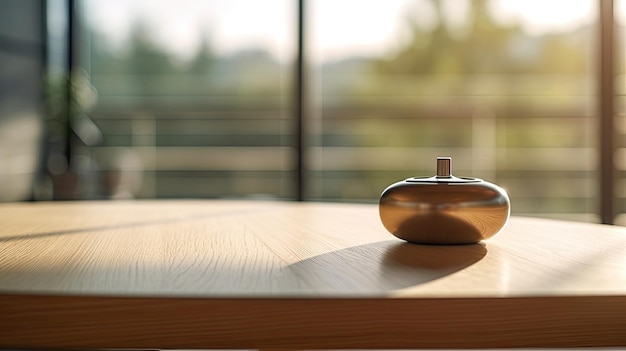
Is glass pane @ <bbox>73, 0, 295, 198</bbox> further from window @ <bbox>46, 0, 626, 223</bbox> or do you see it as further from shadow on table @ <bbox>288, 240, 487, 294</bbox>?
shadow on table @ <bbox>288, 240, 487, 294</bbox>

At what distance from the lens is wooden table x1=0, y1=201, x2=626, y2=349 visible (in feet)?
2.18

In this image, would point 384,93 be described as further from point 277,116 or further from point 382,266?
point 382,266

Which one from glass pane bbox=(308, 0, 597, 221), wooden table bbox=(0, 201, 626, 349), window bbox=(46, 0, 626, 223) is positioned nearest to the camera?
wooden table bbox=(0, 201, 626, 349)

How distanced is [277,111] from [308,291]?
3917mm

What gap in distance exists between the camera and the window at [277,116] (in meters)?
4.36

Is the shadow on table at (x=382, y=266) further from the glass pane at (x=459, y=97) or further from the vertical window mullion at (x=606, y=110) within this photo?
the glass pane at (x=459, y=97)

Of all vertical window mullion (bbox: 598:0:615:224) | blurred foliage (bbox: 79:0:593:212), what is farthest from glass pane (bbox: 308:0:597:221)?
vertical window mullion (bbox: 598:0:615:224)

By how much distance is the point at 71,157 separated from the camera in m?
4.34

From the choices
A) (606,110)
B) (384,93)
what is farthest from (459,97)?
(606,110)

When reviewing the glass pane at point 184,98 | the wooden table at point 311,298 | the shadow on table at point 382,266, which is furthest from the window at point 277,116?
the wooden table at point 311,298

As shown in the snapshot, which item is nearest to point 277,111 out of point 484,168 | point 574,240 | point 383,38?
point 383,38

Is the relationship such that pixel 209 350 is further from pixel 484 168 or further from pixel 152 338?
pixel 484 168

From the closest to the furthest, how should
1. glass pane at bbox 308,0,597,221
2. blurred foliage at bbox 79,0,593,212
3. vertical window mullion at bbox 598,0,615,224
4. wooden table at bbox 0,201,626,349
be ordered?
wooden table at bbox 0,201,626,349
vertical window mullion at bbox 598,0,615,224
blurred foliage at bbox 79,0,593,212
glass pane at bbox 308,0,597,221

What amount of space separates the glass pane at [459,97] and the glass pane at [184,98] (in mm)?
320
